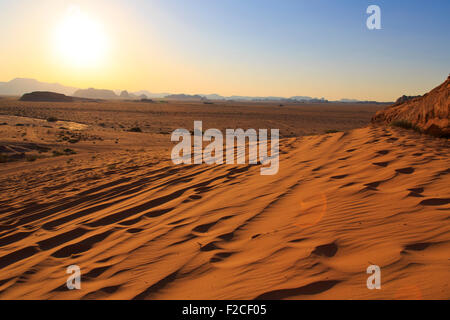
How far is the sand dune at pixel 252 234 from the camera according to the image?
1907mm

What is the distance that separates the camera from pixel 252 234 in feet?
8.67

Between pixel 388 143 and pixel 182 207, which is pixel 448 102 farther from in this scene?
pixel 182 207

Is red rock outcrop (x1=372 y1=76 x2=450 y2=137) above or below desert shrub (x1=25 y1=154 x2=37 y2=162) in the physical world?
above

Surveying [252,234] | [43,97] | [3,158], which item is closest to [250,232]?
[252,234]

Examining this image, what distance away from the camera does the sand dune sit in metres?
1.91

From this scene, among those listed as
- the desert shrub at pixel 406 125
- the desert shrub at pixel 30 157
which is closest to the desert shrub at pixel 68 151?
the desert shrub at pixel 30 157

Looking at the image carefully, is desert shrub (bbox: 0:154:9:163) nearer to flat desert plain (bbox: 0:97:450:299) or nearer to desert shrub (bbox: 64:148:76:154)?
desert shrub (bbox: 64:148:76:154)

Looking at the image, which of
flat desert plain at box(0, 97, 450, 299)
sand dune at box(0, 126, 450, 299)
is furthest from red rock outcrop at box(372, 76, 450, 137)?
sand dune at box(0, 126, 450, 299)

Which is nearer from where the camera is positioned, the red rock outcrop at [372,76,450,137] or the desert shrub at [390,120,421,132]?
the red rock outcrop at [372,76,450,137]

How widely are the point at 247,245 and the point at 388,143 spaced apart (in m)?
3.98

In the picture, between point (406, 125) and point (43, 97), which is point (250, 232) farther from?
point (43, 97)

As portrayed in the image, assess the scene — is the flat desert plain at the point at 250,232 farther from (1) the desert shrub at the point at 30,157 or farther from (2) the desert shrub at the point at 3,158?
(2) the desert shrub at the point at 3,158

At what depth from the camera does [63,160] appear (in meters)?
9.76
